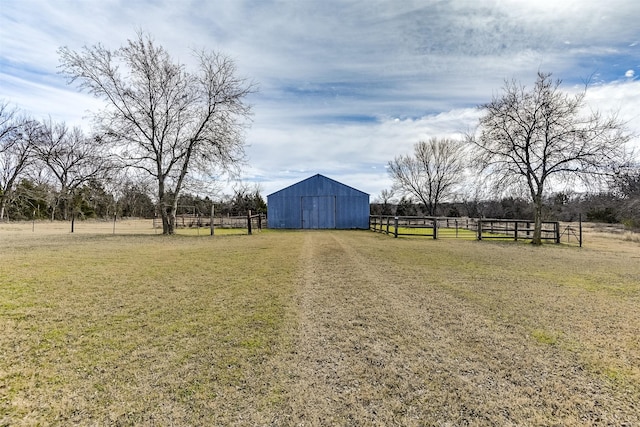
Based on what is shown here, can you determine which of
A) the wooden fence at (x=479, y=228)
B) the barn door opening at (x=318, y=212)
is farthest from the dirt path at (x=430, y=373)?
the barn door opening at (x=318, y=212)

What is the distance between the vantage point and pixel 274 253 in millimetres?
11820

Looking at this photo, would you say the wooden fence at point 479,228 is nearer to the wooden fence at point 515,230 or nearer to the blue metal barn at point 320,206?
the wooden fence at point 515,230

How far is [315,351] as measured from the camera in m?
3.72

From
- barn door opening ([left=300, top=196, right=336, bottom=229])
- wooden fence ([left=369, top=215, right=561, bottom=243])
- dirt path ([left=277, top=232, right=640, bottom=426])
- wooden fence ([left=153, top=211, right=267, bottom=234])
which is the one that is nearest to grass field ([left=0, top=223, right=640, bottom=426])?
dirt path ([left=277, top=232, right=640, bottom=426])

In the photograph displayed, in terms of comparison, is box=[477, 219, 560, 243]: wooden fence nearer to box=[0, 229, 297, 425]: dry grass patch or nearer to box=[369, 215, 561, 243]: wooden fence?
box=[369, 215, 561, 243]: wooden fence

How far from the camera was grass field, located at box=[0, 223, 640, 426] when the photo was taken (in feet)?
8.69

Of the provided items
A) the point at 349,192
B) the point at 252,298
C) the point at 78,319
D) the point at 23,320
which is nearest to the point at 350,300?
the point at 252,298

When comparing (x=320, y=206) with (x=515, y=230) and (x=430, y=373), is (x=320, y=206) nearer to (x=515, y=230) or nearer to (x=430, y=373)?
(x=515, y=230)

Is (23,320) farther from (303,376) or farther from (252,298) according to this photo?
(303,376)

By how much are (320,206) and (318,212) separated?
2.02ft

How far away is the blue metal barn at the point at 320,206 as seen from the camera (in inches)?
1216

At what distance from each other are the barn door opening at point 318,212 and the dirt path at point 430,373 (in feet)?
83.1

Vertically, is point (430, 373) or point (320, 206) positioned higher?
point (320, 206)

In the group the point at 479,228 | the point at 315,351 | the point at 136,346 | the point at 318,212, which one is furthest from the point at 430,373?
the point at 318,212
